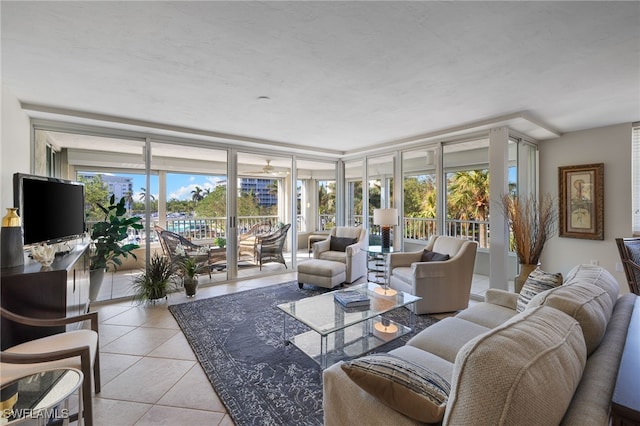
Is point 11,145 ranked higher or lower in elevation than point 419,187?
higher

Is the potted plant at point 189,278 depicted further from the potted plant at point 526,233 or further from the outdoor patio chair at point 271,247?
the potted plant at point 526,233

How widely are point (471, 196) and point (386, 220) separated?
1.74 m

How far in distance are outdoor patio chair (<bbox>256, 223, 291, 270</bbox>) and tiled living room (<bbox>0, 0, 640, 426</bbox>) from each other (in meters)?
0.24

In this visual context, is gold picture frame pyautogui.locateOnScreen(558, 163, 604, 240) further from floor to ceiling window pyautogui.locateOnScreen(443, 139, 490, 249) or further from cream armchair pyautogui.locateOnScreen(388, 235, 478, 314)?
cream armchair pyautogui.locateOnScreen(388, 235, 478, 314)

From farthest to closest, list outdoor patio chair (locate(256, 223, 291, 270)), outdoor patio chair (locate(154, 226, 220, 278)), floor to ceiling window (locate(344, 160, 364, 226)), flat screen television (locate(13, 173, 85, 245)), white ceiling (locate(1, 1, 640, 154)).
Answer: floor to ceiling window (locate(344, 160, 364, 226)), outdoor patio chair (locate(256, 223, 291, 270)), outdoor patio chair (locate(154, 226, 220, 278)), flat screen television (locate(13, 173, 85, 245)), white ceiling (locate(1, 1, 640, 154))

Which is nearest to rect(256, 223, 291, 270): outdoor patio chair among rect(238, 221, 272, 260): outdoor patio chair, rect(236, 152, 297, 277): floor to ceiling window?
rect(236, 152, 297, 277): floor to ceiling window

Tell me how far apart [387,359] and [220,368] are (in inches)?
67.5

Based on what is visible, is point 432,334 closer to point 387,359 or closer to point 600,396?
point 387,359

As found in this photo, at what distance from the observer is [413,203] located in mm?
5328

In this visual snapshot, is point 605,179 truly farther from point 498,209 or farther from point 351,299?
point 351,299

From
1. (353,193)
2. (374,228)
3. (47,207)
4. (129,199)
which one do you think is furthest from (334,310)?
(129,199)

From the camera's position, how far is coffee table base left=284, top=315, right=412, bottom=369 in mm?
2295

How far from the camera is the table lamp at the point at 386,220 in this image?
473cm

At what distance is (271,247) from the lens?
545cm
